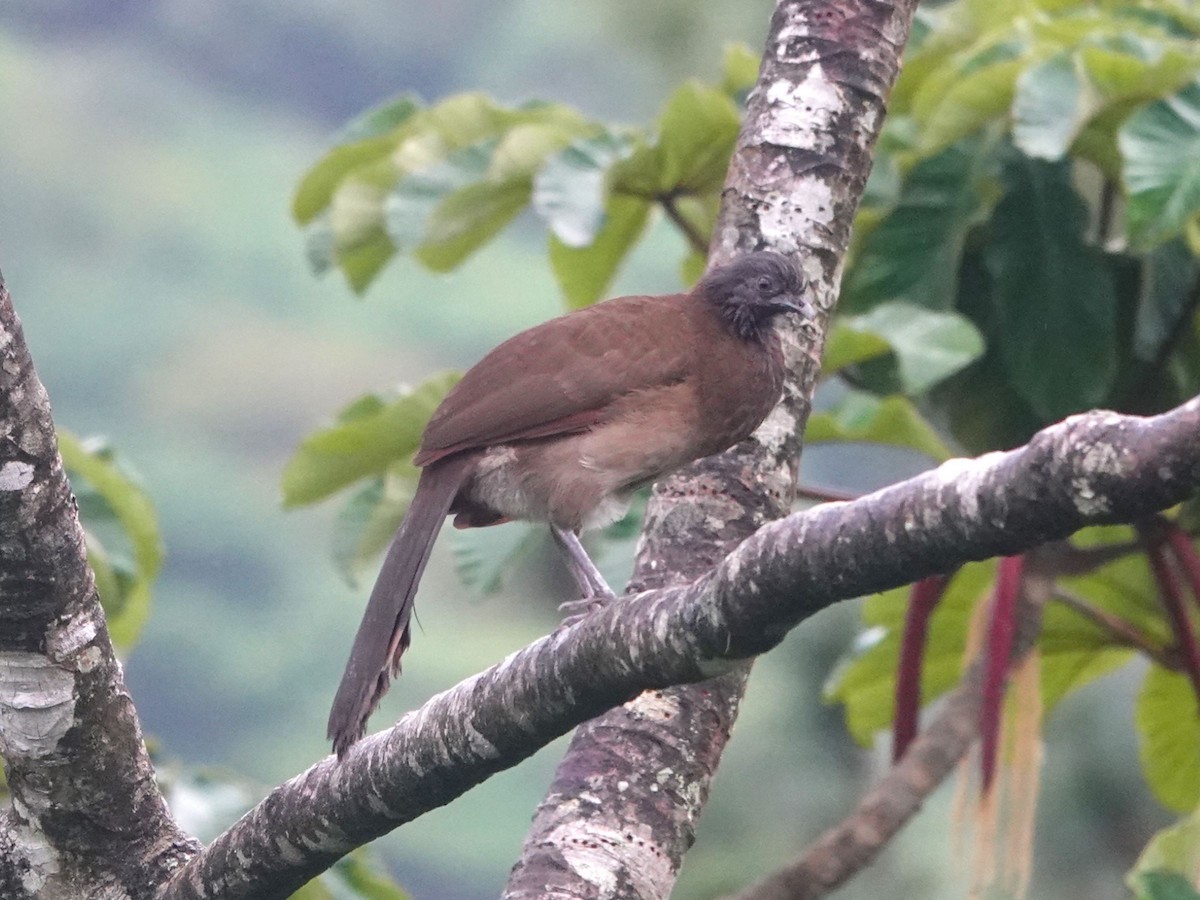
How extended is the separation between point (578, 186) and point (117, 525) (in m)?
1.44

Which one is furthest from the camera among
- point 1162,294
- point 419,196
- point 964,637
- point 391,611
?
point 964,637

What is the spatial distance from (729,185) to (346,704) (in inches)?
53.8

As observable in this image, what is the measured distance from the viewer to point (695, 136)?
3.82 m

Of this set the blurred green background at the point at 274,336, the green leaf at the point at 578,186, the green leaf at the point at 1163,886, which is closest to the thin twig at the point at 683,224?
the green leaf at the point at 578,186

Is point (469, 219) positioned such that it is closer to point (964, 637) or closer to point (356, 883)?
point (356, 883)

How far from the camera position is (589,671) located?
1.99 meters

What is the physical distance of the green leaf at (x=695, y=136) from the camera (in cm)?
376

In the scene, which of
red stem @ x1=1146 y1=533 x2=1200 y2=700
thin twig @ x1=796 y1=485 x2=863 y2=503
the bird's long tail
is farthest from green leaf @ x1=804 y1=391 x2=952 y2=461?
the bird's long tail

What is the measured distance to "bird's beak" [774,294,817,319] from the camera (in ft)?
10.0

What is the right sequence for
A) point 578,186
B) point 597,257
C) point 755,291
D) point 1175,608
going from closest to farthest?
point 755,291 < point 578,186 < point 1175,608 < point 597,257

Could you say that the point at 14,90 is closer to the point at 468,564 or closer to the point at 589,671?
the point at 468,564

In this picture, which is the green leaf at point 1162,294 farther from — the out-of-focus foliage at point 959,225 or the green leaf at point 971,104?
the green leaf at point 971,104

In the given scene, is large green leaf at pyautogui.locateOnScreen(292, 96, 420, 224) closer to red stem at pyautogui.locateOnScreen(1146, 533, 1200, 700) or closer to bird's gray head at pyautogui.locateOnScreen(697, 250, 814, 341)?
bird's gray head at pyautogui.locateOnScreen(697, 250, 814, 341)

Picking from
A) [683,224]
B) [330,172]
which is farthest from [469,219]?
[330,172]
